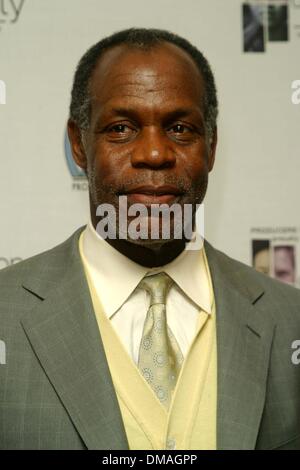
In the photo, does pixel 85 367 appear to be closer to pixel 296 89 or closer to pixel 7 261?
pixel 7 261

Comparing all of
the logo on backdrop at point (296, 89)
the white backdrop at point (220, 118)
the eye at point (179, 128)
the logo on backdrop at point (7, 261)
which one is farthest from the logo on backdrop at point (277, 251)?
the logo on backdrop at point (7, 261)

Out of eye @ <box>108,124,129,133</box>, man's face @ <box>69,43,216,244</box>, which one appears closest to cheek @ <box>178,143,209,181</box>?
man's face @ <box>69,43,216,244</box>

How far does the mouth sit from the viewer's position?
3.30ft

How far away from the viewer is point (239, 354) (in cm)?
103

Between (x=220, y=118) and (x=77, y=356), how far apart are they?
25.6 inches

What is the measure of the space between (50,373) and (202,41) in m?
0.80

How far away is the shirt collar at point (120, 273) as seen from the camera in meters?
1.04

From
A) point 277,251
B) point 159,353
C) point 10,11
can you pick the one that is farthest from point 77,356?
point 10,11

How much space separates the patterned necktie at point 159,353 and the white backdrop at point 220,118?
1.22 ft

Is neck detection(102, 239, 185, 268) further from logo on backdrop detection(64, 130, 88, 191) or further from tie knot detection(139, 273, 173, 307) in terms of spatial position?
logo on backdrop detection(64, 130, 88, 191)

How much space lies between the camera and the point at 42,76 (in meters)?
1.31

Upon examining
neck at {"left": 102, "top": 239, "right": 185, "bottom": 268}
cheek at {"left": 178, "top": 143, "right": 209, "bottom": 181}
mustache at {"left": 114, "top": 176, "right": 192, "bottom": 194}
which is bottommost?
neck at {"left": 102, "top": 239, "right": 185, "bottom": 268}

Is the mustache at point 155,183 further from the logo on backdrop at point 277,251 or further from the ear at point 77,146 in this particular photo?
the logo on backdrop at point 277,251
